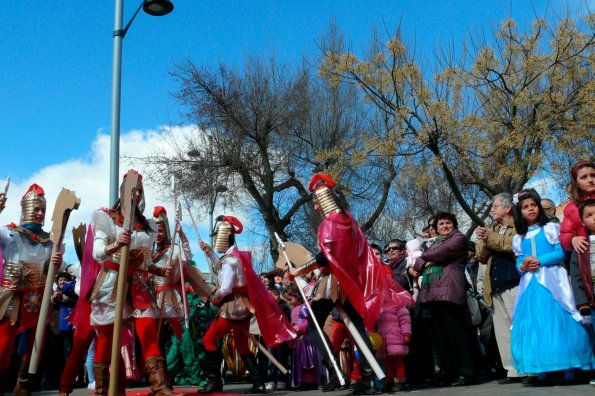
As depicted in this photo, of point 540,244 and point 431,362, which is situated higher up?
point 540,244

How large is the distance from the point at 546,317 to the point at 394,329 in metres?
1.69

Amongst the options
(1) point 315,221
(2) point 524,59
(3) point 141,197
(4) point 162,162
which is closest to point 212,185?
(4) point 162,162

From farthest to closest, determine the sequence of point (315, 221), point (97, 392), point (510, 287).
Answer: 1. point (315, 221)
2. point (510, 287)
3. point (97, 392)

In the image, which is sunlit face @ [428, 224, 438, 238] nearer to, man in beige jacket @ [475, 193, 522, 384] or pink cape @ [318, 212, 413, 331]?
man in beige jacket @ [475, 193, 522, 384]

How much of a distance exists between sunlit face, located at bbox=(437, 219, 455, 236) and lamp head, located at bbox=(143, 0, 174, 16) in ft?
20.5

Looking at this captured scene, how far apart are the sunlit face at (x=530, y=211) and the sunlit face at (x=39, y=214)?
498 centimetres

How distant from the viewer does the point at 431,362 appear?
8062 millimetres

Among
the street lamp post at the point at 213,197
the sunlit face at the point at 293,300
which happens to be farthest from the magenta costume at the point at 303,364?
the street lamp post at the point at 213,197

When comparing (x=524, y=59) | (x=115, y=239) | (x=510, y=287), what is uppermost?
(x=524, y=59)

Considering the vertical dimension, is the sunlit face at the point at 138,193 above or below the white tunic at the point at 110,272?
above

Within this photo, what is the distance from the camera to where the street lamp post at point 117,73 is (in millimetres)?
9898

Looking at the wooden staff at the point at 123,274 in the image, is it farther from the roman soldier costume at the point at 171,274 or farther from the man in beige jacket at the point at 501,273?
the man in beige jacket at the point at 501,273

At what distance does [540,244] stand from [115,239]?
13.3ft

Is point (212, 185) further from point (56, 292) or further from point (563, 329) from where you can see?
point (563, 329)
